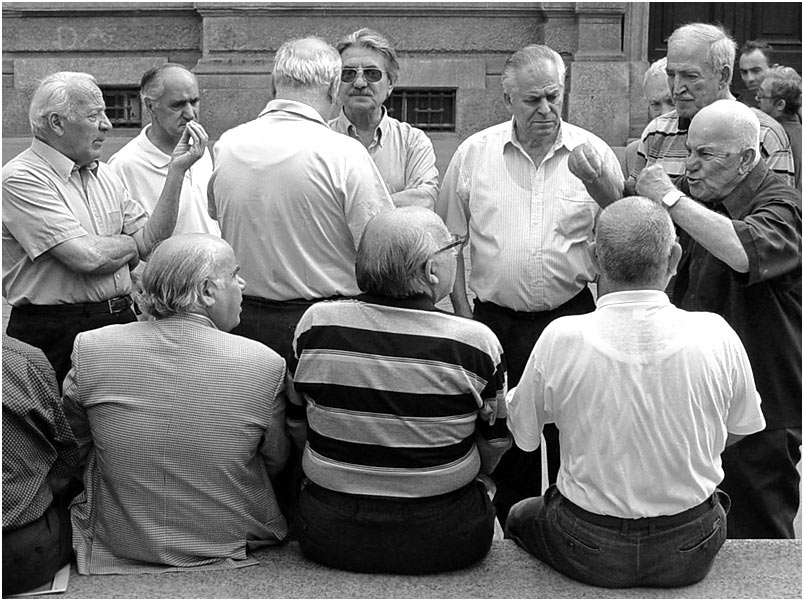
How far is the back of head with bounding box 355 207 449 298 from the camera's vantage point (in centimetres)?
299

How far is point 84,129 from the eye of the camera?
12.8 ft

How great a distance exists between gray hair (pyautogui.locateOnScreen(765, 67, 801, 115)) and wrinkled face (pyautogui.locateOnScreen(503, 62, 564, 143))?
10.8 feet

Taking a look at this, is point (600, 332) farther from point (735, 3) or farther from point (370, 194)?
point (735, 3)

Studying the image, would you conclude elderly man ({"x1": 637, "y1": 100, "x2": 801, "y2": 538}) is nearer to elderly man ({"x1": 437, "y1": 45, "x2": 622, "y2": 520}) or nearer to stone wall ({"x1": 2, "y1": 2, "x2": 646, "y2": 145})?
elderly man ({"x1": 437, "y1": 45, "x2": 622, "y2": 520})

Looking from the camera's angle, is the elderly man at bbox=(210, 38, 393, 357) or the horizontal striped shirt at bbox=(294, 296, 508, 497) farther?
the elderly man at bbox=(210, 38, 393, 357)

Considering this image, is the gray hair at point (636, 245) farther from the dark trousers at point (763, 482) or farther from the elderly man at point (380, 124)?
the elderly man at point (380, 124)

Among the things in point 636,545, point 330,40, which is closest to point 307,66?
point 636,545

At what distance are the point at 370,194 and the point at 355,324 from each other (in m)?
0.84

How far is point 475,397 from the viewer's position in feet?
9.91

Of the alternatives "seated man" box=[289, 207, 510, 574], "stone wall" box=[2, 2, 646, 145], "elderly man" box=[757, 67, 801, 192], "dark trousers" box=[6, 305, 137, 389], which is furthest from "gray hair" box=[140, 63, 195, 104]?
"stone wall" box=[2, 2, 646, 145]

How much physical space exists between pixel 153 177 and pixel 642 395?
242 centimetres

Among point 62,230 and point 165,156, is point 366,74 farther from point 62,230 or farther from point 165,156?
point 62,230

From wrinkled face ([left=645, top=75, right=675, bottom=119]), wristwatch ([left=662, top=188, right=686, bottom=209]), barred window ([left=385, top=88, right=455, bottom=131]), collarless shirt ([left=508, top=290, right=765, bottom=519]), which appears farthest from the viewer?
barred window ([left=385, top=88, right=455, bottom=131])

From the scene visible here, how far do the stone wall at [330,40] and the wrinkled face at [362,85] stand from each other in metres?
6.29
